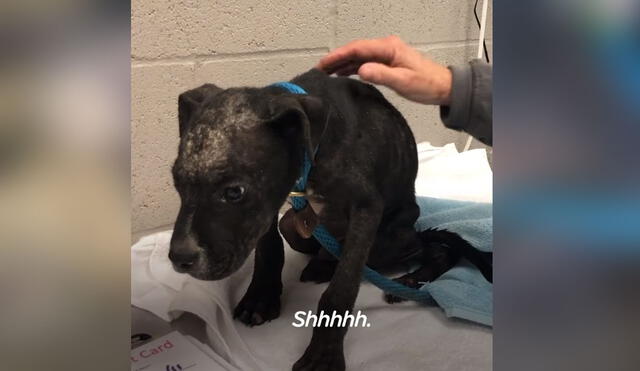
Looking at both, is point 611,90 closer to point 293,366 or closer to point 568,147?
point 568,147

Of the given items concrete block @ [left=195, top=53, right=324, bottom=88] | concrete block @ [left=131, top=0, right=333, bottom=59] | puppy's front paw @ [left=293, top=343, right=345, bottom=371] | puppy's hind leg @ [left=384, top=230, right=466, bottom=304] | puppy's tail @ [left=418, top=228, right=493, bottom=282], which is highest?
concrete block @ [left=131, top=0, right=333, bottom=59]

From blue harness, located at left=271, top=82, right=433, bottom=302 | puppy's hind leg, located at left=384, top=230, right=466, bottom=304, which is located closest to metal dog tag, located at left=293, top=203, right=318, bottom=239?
blue harness, located at left=271, top=82, right=433, bottom=302

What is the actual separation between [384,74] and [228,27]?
0.62ft

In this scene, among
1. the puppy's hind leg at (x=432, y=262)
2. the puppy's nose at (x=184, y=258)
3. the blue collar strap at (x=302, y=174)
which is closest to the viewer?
the puppy's nose at (x=184, y=258)

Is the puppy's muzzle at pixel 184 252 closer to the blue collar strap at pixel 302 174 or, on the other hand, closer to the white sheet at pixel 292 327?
the white sheet at pixel 292 327

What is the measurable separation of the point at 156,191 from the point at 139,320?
13 cm

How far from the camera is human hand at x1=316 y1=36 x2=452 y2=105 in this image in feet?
2.21

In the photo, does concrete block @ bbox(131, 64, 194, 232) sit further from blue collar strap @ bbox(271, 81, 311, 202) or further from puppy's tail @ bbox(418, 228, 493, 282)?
puppy's tail @ bbox(418, 228, 493, 282)

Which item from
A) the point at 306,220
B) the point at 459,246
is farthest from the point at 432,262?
the point at 306,220

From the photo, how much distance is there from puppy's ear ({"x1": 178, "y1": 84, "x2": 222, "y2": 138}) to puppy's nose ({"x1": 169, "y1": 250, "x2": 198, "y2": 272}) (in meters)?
0.12

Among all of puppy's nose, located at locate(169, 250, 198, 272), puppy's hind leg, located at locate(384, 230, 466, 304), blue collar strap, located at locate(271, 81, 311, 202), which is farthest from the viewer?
puppy's hind leg, located at locate(384, 230, 466, 304)

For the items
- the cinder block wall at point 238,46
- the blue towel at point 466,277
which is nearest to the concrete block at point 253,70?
the cinder block wall at point 238,46

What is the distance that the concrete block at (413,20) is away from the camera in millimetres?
703

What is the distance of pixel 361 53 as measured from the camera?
72cm
